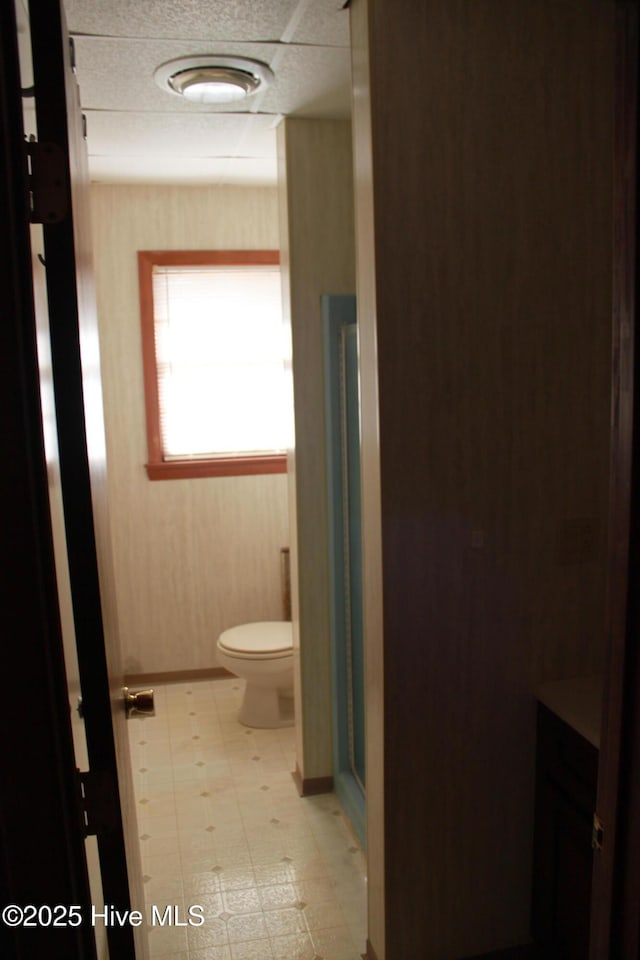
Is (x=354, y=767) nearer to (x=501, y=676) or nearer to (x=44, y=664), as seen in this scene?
(x=501, y=676)

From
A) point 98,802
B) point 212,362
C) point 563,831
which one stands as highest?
point 212,362

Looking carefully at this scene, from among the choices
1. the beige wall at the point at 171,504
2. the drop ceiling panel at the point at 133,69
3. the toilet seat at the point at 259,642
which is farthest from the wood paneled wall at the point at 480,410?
the beige wall at the point at 171,504

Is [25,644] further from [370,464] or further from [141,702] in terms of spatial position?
[370,464]

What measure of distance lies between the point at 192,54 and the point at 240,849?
2.65m

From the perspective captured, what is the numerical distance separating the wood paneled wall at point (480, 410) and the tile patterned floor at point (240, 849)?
0.37 metres

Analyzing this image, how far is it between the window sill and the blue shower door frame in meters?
1.38

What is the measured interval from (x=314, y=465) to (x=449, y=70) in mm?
1526

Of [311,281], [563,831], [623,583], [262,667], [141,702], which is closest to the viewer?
[623,583]

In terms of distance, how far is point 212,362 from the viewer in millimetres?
4348

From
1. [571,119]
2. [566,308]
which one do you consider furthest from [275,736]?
[571,119]

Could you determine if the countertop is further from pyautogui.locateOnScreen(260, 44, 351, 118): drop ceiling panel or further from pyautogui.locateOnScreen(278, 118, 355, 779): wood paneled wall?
pyautogui.locateOnScreen(260, 44, 351, 118): drop ceiling panel

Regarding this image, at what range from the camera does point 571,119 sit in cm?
203

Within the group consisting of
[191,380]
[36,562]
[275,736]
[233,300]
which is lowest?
[275,736]

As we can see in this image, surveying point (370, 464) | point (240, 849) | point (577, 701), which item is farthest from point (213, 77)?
point (240, 849)
